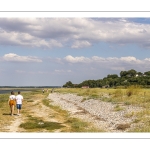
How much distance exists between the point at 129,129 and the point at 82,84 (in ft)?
400
